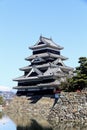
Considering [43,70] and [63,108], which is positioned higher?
[43,70]

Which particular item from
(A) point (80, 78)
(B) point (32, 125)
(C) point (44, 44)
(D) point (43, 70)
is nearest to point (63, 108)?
(A) point (80, 78)

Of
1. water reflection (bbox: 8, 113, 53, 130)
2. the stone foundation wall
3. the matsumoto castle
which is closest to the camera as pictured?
water reflection (bbox: 8, 113, 53, 130)

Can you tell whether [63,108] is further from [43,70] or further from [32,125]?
[43,70]

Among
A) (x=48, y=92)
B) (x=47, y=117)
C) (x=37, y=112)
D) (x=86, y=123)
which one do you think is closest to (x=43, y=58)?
(x=48, y=92)

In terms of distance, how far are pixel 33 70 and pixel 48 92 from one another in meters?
5.06

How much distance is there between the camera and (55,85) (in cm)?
4334

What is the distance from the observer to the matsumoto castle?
44.8 meters

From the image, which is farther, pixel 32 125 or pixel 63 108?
Result: pixel 63 108

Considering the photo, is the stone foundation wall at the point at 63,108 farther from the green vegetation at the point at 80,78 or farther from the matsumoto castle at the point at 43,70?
the matsumoto castle at the point at 43,70

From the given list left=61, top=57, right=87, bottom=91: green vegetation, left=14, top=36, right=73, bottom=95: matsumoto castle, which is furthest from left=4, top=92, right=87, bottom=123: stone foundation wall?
left=14, top=36, right=73, bottom=95: matsumoto castle

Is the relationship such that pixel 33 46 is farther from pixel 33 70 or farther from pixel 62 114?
pixel 62 114

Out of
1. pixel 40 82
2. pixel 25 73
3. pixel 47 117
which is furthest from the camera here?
pixel 25 73

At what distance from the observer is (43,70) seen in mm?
48312

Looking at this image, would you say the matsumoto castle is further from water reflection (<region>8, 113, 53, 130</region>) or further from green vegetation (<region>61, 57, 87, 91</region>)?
water reflection (<region>8, 113, 53, 130</region>)
